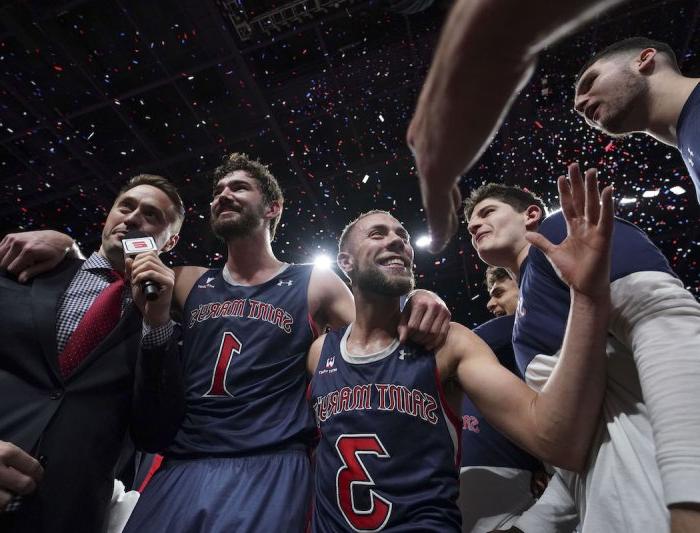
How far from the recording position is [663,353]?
90 centimetres

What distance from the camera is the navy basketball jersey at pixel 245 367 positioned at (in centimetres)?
148

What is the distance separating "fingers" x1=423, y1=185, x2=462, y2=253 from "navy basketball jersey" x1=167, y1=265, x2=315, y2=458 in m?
1.14

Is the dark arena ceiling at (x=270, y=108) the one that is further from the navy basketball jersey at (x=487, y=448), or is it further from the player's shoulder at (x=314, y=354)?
the navy basketball jersey at (x=487, y=448)

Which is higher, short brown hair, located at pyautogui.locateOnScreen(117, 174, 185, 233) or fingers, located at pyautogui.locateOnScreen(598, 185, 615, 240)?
short brown hair, located at pyautogui.locateOnScreen(117, 174, 185, 233)

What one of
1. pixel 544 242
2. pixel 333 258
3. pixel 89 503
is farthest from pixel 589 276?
pixel 333 258

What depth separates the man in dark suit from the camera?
1.23 meters

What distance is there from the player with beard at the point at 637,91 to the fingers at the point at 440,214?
157 cm

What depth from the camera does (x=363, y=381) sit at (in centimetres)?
150

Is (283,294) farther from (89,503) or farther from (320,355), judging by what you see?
(89,503)

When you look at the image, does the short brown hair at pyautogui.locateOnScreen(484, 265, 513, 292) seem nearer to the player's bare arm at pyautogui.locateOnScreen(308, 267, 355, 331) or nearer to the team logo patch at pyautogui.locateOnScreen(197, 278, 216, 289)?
the player's bare arm at pyautogui.locateOnScreen(308, 267, 355, 331)

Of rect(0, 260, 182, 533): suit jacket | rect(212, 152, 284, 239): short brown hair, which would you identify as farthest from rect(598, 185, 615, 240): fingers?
rect(212, 152, 284, 239): short brown hair

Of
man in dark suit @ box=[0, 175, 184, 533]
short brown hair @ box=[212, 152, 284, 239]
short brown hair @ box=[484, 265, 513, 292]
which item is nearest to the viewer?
man in dark suit @ box=[0, 175, 184, 533]

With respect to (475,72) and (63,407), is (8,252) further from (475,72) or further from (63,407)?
(475,72)

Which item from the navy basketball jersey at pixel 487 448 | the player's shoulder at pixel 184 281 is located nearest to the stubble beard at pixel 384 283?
the navy basketball jersey at pixel 487 448
